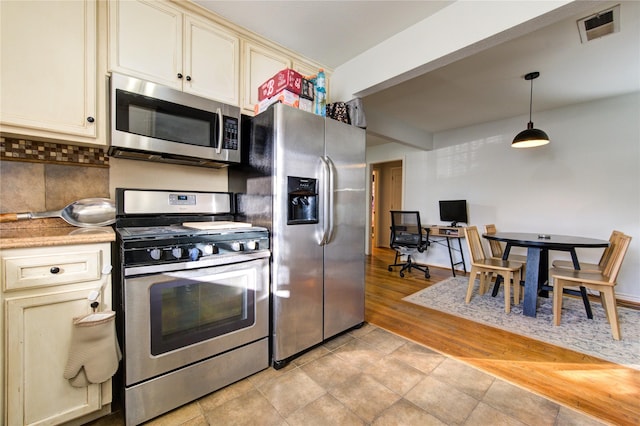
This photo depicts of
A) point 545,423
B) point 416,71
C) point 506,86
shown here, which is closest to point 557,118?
point 506,86

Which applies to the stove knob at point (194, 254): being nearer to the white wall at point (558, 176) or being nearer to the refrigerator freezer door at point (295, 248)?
the refrigerator freezer door at point (295, 248)

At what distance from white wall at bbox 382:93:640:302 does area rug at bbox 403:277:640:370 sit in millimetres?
1143

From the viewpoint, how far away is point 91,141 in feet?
4.85

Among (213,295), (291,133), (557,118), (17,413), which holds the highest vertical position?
(557,118)

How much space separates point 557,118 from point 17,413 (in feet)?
19.1

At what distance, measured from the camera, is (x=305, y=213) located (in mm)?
1889

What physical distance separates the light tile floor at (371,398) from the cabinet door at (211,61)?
1924mm

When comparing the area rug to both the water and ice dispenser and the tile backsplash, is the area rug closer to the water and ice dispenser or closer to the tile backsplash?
the water and ice dispenser

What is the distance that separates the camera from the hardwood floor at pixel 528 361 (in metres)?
1.50

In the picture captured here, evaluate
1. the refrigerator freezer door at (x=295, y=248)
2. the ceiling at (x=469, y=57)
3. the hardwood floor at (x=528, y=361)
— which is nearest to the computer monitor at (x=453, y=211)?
the ceiling at (x=469, y=57)

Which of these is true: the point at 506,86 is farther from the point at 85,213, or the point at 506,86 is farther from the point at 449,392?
the point at 85,213

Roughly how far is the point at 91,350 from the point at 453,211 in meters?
4.86

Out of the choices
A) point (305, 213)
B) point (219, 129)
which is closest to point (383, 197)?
point (305, 213)

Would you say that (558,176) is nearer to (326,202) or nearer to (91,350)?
(326,202)
